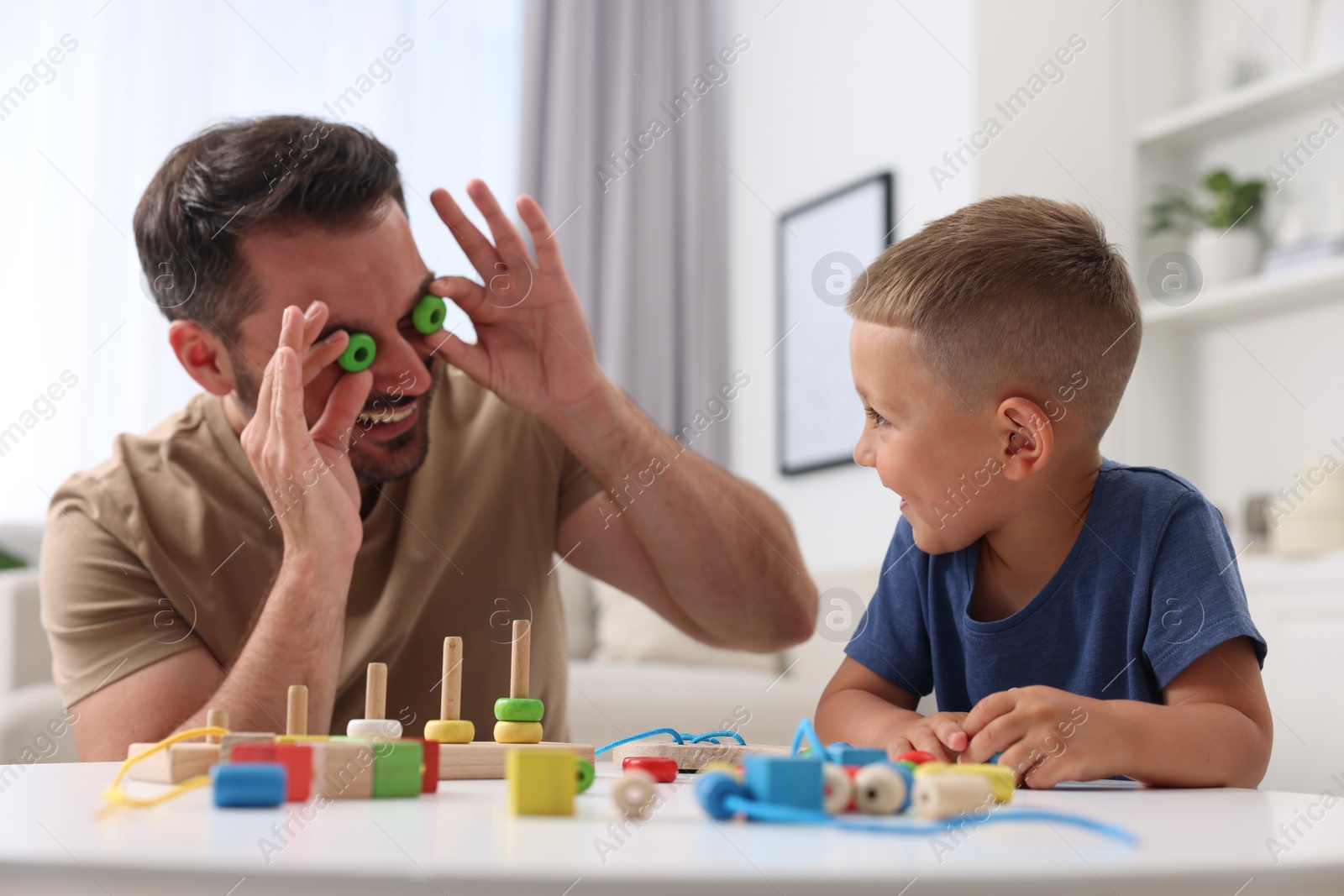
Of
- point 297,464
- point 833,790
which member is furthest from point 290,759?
point 297,464

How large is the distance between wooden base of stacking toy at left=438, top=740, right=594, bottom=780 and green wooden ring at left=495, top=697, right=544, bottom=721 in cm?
6

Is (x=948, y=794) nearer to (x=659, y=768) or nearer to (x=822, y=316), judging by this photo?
(x=659, y=768)

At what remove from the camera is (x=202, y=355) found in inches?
56.2

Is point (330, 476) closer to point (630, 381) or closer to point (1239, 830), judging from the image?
point (1239, 830)

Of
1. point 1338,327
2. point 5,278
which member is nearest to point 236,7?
point 5,278

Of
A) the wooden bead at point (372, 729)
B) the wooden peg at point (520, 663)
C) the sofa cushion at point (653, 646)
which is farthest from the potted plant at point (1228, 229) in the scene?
the wooden bead at point (372, 729)

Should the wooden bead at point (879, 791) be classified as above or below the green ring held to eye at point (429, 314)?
below

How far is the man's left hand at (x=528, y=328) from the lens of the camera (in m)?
1.32

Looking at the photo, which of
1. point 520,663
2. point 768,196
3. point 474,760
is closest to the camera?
point 474,760

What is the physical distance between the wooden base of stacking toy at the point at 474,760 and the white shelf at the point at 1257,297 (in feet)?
8.39

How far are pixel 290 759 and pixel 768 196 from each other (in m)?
3.63

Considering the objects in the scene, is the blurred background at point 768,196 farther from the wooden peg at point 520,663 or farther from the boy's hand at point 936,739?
the boy's hand at point 936,739

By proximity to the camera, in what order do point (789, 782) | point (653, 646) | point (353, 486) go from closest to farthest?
point (789, 782) < point (353, 486) < point (653, 646)

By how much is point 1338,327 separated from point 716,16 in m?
2.37
